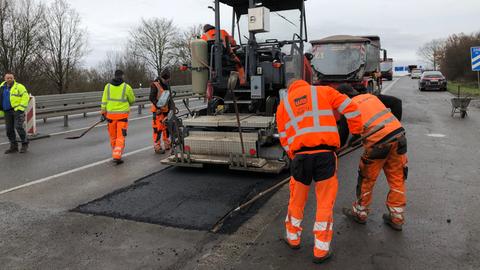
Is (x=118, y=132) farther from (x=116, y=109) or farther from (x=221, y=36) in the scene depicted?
(x=221, y=36)

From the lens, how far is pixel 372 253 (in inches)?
144

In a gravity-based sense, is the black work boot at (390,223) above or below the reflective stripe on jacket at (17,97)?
below

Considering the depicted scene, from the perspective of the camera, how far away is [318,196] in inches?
144

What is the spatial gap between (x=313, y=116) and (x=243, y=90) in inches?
146

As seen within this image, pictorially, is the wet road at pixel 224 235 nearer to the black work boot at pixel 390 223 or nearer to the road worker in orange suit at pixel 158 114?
the black work boot at pixel 390 223

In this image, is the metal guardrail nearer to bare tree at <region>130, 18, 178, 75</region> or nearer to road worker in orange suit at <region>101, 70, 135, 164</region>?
road worker in orange suit at <region>101, 70, 135, 164</region>

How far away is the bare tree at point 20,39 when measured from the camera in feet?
89.4

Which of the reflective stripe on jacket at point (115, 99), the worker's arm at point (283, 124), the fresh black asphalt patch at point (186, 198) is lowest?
the fresh black asphalt patch at point (186, 198)

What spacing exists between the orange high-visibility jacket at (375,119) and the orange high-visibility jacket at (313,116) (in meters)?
0.38

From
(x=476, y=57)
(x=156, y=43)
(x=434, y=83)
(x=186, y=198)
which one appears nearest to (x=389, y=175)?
(x=186, y=198)

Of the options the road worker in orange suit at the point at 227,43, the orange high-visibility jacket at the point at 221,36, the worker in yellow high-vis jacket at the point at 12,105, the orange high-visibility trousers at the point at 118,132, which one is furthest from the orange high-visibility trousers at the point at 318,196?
the worker in yellow high-vis jacket at the point at 12,105

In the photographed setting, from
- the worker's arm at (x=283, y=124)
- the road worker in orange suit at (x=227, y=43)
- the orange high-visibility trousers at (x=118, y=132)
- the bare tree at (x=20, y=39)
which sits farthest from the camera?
the bare tree at (x=20, y=39)

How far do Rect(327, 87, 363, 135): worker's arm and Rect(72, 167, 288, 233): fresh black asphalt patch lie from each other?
1.68 meters

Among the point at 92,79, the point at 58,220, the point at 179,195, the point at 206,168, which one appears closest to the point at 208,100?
the point at 206,168
